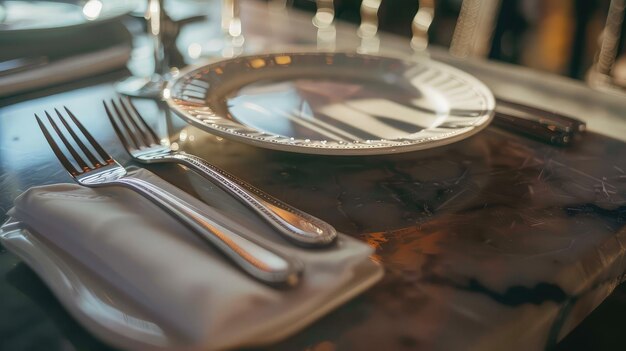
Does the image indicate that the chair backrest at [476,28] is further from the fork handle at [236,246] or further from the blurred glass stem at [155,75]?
the fork handle at [236,246]

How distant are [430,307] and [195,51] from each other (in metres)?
0.63

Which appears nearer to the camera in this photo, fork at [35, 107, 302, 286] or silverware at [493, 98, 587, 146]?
fork at [35, 107, 302, 286]

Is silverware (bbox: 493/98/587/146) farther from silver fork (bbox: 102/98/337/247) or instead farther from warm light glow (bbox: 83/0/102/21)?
warm light glow (bbox: 83/0/102/21)

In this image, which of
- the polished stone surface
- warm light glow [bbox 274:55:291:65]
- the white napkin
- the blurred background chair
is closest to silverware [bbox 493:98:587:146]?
the polished stone surface

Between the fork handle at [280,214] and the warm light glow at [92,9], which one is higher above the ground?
the warm light glow at [92,9]

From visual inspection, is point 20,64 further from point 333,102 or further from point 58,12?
point 333,102

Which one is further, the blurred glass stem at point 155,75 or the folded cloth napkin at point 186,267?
the blurred glass stem at point 155,75

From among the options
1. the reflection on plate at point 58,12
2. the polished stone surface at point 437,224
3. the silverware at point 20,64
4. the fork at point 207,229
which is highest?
the reflection on plate at point 58,12

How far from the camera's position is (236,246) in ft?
1.11

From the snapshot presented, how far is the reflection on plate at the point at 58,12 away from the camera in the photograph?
0.75 m

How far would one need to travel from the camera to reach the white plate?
495mm

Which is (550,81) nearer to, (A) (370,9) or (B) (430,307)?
(B) (430,307)

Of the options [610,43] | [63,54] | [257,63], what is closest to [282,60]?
[257,63]

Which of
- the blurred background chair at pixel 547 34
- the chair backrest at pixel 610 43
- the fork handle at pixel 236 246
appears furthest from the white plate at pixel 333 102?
the chair backrest at pixel 610 43
